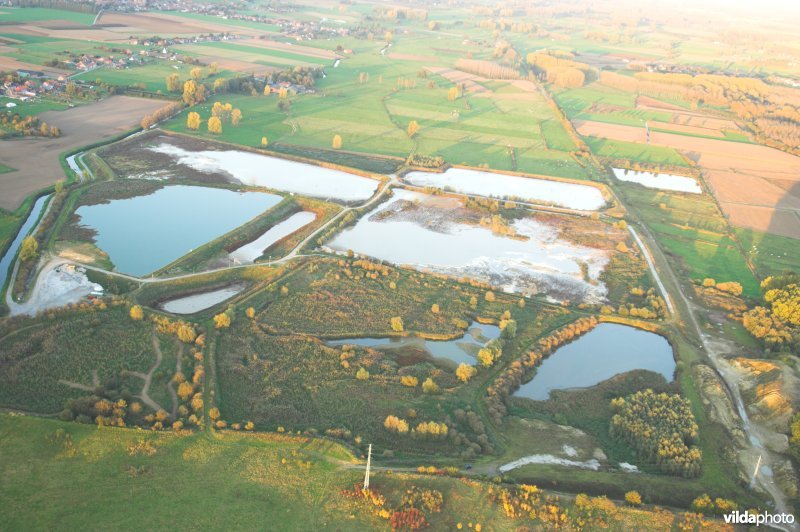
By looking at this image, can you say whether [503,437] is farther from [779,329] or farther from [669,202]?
[669,202]

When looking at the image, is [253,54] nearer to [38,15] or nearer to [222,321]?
[38,15]

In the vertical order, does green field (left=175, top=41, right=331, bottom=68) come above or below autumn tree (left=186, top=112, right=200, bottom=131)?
above

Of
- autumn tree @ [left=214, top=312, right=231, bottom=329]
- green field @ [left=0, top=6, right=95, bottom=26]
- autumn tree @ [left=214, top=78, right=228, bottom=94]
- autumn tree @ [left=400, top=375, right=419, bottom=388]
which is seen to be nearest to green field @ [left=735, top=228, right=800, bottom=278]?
autumn tree @ [left=400, top=375, right=419, bottom=388]

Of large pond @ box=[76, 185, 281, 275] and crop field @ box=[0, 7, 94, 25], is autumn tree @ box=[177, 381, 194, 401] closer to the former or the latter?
large pond @ box=[76, 185, 281, 275]

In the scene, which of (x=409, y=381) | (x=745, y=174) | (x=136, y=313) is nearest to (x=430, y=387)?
(x=409, y=381)

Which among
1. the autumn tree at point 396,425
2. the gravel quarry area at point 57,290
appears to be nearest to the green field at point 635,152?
the autumn tree at point 396,425

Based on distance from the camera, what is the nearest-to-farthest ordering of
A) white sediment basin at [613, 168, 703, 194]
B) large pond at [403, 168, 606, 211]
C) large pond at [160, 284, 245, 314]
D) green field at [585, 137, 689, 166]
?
large pond at [160, 284, 245, 314] → large pond at [403, 168, 606, 211] → white sediment basin at [613, 168, 703, 194] → green field at [585, 137, 689, 166]

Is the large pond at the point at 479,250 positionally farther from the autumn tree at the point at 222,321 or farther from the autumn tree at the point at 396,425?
Answer: the autumn tree at the point at 396,425
